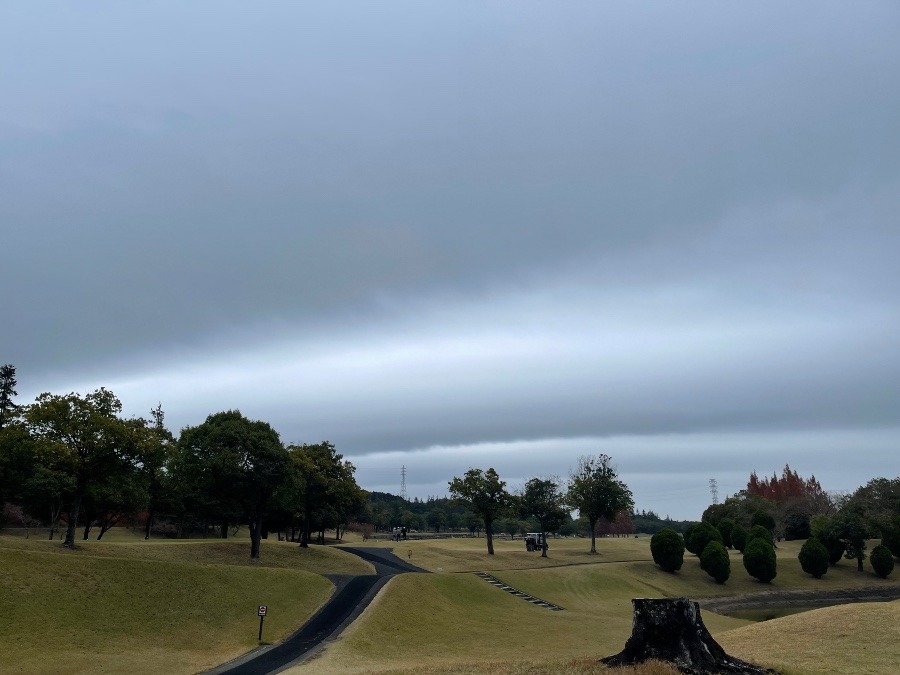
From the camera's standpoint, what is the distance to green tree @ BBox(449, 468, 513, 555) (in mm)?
70000

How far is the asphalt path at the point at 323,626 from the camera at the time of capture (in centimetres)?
2817

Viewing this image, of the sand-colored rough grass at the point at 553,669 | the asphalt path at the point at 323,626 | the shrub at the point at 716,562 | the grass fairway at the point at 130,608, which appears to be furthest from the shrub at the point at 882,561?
the sand-colored rough grass at the point at 553,669

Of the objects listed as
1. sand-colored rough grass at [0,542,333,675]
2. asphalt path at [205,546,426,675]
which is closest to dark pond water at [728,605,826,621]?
asphalt path at [205,546,426,675]

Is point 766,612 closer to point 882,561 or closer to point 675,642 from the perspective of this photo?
point 882,561

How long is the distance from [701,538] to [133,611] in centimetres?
6202

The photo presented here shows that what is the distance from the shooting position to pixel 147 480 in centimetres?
5359

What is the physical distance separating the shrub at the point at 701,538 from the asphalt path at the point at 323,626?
1425 inches

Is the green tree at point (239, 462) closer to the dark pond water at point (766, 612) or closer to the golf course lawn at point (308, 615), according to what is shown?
the golf course lawn at point (308, 615)

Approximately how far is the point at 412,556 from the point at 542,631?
29981 millimetres

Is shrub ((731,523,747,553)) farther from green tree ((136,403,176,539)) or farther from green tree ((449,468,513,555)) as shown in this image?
green tree ((136,403,176,539))

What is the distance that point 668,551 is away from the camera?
232ft

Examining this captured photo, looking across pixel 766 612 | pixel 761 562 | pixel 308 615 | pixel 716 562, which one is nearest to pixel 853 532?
pixel 761 562

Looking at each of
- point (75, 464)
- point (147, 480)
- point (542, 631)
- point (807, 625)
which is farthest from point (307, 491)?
point (807, 625)

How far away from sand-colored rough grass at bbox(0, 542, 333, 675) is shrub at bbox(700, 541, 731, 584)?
45443 mm
